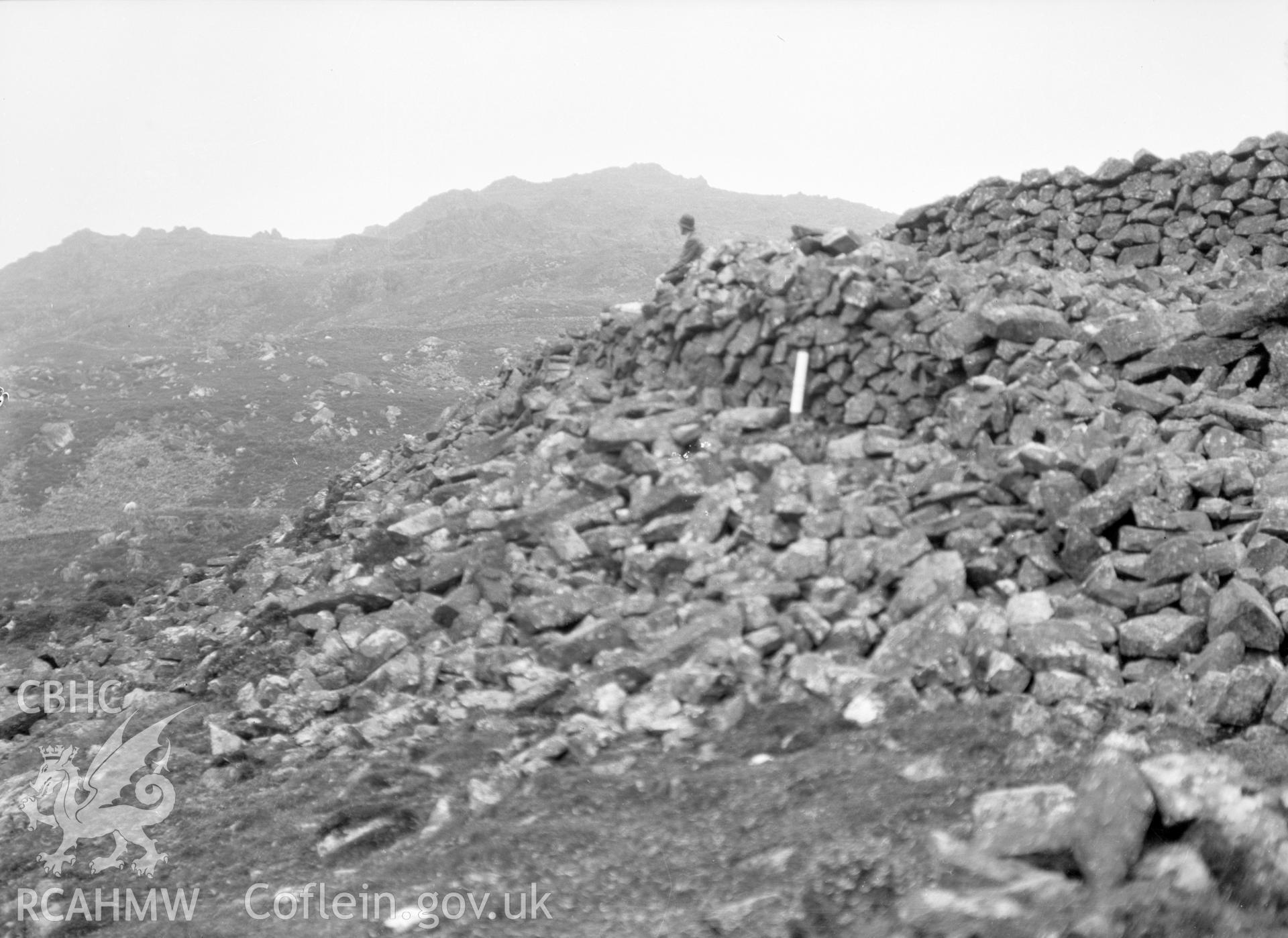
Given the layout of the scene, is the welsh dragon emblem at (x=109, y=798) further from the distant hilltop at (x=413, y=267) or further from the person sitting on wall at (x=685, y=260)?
the distant hilltop at (x=413, y=267)

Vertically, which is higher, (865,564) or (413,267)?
(413,267)

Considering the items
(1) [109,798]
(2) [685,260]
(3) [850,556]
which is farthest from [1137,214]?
(1) [109,798]

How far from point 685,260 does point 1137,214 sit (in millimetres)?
9440

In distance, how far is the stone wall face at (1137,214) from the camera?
18672 millimetres

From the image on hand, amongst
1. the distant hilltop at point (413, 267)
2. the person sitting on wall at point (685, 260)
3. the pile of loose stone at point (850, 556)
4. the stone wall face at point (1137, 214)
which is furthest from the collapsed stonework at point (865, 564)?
the distant hilltop at point (413, 267)

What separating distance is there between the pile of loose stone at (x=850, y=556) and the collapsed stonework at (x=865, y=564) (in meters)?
0.04

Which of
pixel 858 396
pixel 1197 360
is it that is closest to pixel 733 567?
pixel 858 396

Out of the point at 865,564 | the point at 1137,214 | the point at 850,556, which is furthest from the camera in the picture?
the point at 1137,214

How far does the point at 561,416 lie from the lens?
1991cm

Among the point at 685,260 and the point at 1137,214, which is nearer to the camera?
the point at 1137,214

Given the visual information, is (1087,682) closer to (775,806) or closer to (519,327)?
(775,806)

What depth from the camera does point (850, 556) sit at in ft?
43.0

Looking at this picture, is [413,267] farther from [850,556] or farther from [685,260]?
[850,556]

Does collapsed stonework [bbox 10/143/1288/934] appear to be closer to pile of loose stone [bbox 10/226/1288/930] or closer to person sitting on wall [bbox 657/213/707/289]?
pile of loose stone [bbox 10/226/1288/930]
